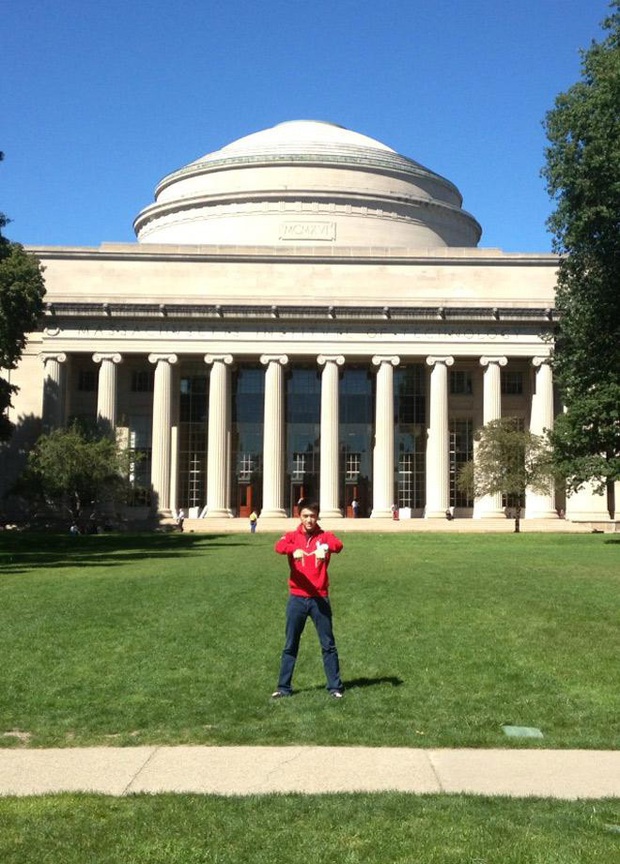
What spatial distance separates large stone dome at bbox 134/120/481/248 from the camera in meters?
77.7

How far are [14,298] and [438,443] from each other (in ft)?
102

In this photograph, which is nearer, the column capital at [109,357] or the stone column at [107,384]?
the stone column at [107,384]

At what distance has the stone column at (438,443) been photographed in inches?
2581

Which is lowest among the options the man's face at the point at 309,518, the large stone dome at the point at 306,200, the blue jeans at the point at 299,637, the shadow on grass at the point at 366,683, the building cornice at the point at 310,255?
the shadow on grass at the point at 366,683

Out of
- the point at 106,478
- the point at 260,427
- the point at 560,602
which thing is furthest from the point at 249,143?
the point at 560,602

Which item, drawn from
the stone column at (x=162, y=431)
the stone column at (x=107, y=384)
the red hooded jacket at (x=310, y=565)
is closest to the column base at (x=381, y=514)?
the stone column at (x=162, y=431)

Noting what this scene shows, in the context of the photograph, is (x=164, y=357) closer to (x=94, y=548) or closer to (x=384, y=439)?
(x=384, y=439)

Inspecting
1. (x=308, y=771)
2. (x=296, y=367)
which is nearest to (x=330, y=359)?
(x=296, y=367)

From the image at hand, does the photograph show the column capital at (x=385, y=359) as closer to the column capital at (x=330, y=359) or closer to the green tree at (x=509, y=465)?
the column capital at (x=330, y=359)

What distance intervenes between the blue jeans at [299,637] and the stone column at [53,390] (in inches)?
2158

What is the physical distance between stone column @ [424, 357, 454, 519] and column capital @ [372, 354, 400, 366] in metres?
2.11

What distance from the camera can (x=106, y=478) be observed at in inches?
2183

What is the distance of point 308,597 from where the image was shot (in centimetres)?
1219

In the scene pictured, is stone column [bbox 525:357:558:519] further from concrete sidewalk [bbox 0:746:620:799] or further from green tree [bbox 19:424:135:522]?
concrete sidewalk [bbox 0:746:620:799]
